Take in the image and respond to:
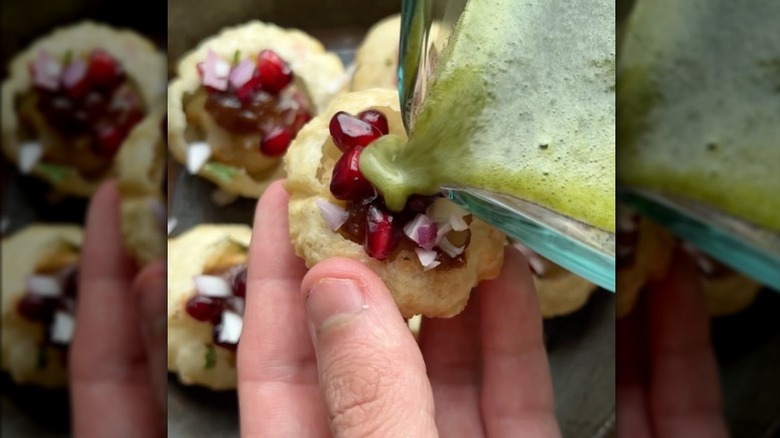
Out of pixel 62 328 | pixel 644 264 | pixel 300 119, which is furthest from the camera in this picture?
pixel 300 119

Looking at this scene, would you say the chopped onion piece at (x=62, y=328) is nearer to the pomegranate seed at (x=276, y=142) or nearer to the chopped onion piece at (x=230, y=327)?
the chopped onion piece at (x=230, y=327)

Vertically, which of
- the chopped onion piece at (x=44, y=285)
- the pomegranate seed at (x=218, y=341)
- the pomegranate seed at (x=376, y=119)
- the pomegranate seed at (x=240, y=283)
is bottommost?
the pomegranate seed at (x=218, y=341)

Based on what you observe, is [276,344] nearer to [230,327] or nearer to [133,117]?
[230,327]

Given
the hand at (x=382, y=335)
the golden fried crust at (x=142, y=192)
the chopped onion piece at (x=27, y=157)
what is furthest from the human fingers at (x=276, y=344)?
the chopped onion piece at (x=27, y=157)

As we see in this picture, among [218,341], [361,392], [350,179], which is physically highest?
[350,179]

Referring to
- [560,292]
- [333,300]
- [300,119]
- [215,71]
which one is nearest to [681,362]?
[560,292]

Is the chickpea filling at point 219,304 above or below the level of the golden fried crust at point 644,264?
below
